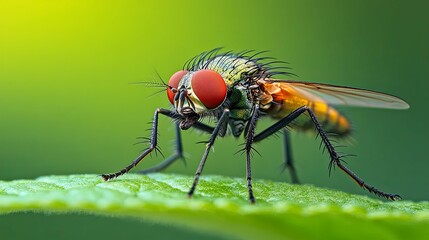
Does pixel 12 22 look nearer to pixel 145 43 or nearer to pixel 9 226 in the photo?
pixel 145 43

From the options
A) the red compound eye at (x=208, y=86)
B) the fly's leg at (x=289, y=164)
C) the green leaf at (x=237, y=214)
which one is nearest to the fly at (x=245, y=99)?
the red compound eye at (x=208, y=86)

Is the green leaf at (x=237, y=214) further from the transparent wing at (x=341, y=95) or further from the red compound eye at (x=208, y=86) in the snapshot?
the transparent wing at (x=341, y=95)

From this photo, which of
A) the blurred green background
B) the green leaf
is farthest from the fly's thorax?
the blurred green background

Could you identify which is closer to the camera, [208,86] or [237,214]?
[237,214]

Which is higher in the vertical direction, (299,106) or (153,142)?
(299,106)

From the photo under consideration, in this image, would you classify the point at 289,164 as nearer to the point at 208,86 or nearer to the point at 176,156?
the point at 176,156

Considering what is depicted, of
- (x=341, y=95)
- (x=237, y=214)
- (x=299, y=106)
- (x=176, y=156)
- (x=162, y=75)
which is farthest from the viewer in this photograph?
(x=162, y=75)

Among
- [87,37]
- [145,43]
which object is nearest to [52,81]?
[87,37]

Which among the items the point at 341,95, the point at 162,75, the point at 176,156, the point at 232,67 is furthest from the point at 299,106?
the point at 162,75
